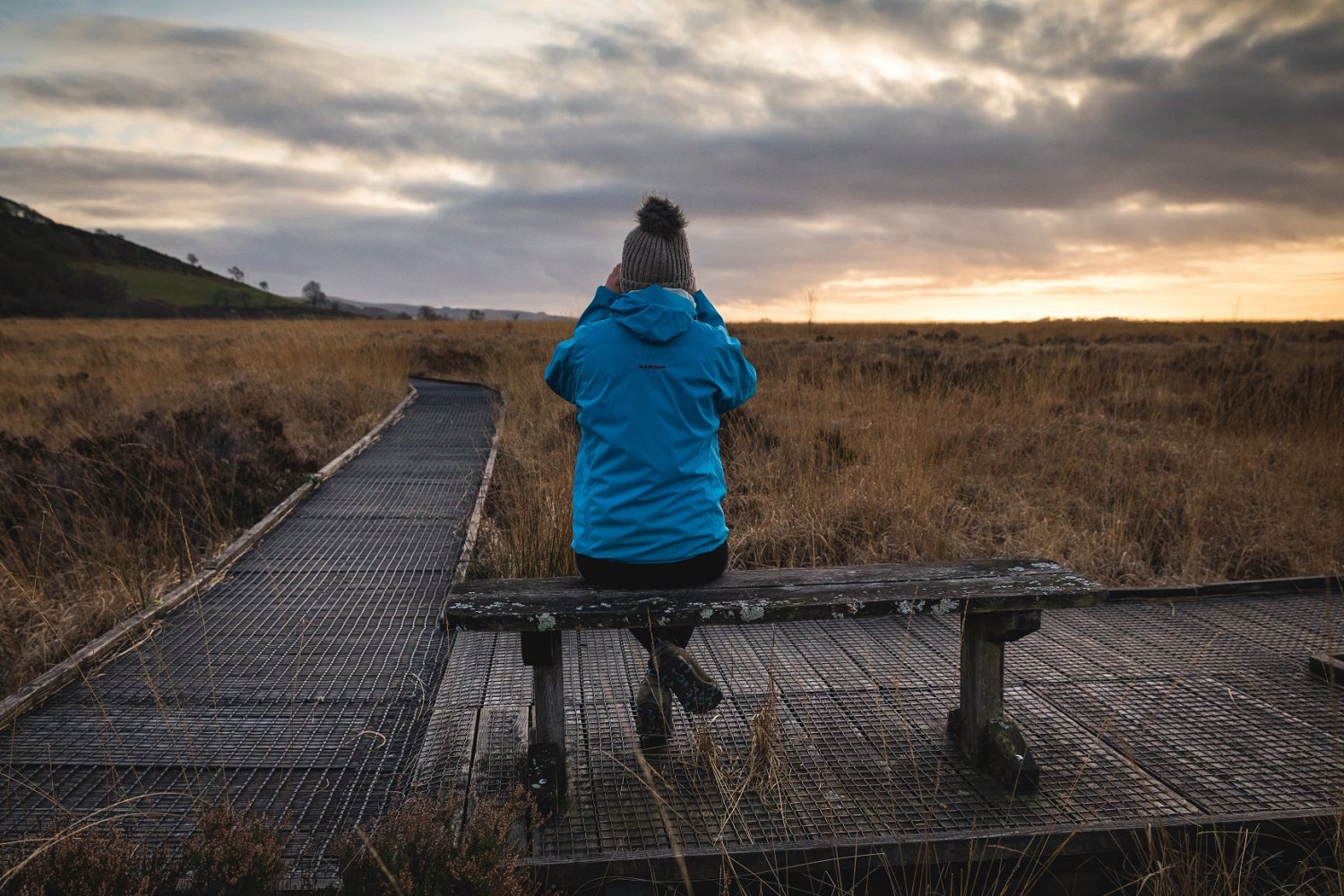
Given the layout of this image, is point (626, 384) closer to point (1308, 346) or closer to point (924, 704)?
point (924, 704)

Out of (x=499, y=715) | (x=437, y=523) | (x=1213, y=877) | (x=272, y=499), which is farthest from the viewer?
(x=272, y=499)

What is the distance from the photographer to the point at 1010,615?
2.62 m

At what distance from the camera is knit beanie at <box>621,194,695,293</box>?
105 inches

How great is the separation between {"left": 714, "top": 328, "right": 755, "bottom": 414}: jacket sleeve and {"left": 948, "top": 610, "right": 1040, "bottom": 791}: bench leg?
1.04m

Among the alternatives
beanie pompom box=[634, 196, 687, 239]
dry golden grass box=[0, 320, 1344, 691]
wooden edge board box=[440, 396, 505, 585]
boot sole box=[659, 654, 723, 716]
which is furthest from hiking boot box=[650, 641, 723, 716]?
dry golden grass box=[0, 320, 1344, 691]

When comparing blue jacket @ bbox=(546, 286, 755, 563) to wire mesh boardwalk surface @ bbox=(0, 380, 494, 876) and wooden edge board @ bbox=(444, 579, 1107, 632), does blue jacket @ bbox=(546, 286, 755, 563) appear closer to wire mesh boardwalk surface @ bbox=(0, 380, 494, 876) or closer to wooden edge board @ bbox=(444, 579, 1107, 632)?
wooden edge board @ bbox=(444, 579, 1107, 632)

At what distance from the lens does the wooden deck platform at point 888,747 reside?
233 centimetres

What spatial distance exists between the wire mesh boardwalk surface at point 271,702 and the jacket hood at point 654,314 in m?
1.66

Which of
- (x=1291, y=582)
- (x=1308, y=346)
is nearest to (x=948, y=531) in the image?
(x=1291, y=582)

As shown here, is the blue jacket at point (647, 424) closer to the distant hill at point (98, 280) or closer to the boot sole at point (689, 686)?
the boot sole at point (689, 686)

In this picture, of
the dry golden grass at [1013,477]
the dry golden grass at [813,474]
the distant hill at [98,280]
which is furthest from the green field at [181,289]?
the dry golden grass at [1013,477]

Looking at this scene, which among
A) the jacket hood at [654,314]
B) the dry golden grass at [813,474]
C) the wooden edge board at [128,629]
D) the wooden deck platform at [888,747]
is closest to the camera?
the wooden deck platform at [888,747]

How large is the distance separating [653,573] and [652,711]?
459 mm

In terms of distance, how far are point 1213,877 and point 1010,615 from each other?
913mm
